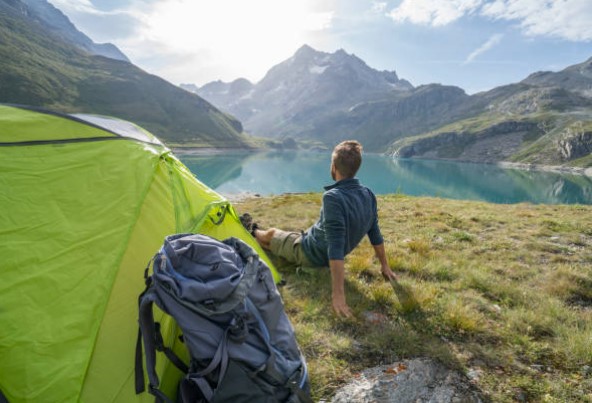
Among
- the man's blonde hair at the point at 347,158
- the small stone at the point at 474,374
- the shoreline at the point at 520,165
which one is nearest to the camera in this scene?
the small stone at the point at 474,374

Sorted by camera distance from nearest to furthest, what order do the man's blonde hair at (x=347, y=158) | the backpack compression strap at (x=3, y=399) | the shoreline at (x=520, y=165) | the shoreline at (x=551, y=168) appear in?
1. the backpack compression strap at (x=3, y=399)
2. the man's blonde hair at (x=347, y=158)
3. the shoreline at (x=551, y=168)
4. the shoreline at (x=520, y=165)

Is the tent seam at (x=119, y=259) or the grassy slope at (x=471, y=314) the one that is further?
the grassy slope at (x=471, y=314)

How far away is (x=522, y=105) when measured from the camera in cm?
19625

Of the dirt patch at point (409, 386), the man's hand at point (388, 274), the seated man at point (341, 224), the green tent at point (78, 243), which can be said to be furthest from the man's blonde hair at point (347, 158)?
the dirt patch at point (409, 386)

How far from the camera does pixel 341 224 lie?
4.63 m

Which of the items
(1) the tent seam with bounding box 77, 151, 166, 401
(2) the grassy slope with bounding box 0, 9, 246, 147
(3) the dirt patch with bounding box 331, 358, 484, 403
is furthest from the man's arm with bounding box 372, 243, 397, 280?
(2) the grassy slope with bounding box 0, 9, 246, 147

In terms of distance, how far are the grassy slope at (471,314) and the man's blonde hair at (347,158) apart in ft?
6.17

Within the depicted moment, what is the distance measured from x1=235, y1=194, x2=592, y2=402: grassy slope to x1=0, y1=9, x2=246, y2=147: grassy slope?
141109 mm

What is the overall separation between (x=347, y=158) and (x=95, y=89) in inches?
7006

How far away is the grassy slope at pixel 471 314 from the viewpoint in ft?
11.2

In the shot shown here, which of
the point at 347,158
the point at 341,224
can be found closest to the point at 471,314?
the point at 341,224

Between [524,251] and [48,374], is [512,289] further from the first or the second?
[48,374]

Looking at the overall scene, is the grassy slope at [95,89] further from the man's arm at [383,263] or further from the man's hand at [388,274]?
the man's hand at [388,274]

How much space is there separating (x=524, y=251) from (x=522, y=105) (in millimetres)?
239782
